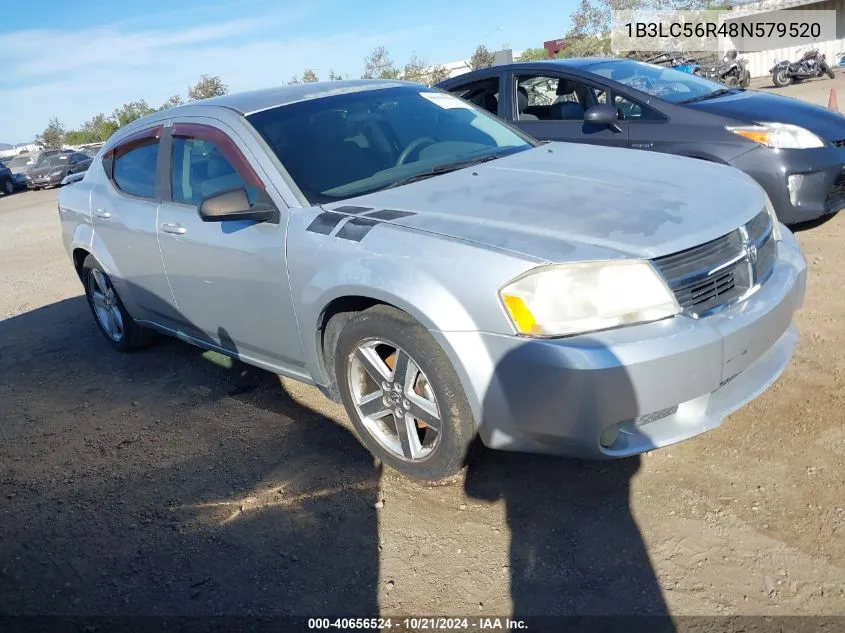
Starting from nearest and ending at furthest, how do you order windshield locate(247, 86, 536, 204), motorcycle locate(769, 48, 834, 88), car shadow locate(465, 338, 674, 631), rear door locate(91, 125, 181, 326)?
car shadow locate(465, 338, 674, 631) < windshield locate(247, 86, 536, 204) < rear door locate(91, 125, 181, 326) < motorcycle locate(769, 48, 834, 88)

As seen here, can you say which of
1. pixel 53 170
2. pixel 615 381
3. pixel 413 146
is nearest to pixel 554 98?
pixel 413 146

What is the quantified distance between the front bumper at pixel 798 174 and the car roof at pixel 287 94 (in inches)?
104

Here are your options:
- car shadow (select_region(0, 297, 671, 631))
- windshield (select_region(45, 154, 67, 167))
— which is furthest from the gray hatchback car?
windshield (select_region(45, 154, 67, 167))

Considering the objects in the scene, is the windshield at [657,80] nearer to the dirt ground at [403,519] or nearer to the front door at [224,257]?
the dirt ground at [403,519]

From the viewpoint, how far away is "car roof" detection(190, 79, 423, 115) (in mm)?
3863

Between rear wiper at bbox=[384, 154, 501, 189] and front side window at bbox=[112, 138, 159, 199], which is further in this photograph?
front side window at bbox=[112, 138, 159, 199]

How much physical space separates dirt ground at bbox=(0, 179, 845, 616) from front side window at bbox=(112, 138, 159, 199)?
4.42 feet

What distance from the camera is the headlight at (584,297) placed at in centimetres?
249

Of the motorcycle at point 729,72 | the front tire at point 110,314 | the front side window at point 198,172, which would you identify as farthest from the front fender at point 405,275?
the motorcycle at point 729,72

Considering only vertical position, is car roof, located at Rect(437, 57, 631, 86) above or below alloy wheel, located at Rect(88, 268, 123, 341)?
above

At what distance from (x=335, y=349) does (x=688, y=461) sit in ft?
5.14

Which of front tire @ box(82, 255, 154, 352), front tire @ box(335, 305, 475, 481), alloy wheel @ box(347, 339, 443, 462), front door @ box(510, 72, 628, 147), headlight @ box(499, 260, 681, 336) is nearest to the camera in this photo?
headlight @ box(499, 260, 681, 336)

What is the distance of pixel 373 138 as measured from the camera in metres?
3.76

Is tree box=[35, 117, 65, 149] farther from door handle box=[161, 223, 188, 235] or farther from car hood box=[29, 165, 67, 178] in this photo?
door handle box=[161, 223, 188, 235]
